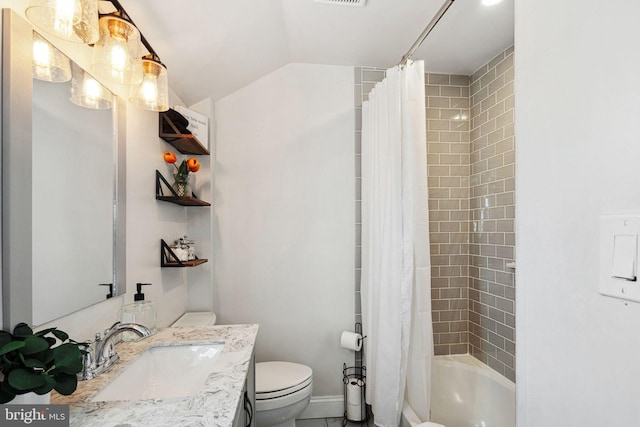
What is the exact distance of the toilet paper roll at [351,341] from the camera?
2254 mm

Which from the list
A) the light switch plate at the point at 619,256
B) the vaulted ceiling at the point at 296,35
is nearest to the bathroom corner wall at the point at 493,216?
the vaulted ceiling at the point at 296,35

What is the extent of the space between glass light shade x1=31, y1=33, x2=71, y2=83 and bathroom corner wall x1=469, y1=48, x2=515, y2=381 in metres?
2.17

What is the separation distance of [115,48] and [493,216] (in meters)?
2.19

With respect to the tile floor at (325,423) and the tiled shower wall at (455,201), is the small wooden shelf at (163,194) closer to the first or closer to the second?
the tiled shower wall at (455,201)

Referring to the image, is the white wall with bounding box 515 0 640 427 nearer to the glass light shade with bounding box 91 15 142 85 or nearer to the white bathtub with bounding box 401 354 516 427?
the glass light shade with bounding box 91 15 142 85

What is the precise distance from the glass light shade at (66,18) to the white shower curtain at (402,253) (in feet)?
4.51

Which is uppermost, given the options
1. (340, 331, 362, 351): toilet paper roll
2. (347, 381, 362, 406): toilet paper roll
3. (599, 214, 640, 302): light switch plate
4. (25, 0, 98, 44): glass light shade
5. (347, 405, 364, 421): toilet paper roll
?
(25, 0, 98, 44): glass light shade

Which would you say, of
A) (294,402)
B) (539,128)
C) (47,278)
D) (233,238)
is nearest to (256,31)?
(233,238)

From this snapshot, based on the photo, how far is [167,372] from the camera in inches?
50.8

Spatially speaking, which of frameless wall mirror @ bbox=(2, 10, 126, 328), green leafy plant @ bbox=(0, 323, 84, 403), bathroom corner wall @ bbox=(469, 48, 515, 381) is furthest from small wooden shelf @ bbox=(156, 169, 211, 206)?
bathroom corner wall @ bbox=(469, 48, 515, 381)

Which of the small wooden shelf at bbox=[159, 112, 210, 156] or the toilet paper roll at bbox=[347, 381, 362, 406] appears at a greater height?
the small wooden shelf at bbox=[159, 112, 210, 156]

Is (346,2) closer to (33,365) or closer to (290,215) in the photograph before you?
(290,215)

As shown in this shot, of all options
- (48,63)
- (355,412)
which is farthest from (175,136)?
(355,412)

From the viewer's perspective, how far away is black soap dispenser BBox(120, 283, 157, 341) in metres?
1.35
